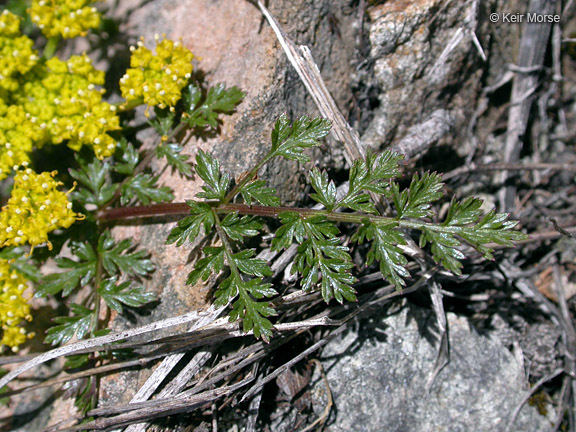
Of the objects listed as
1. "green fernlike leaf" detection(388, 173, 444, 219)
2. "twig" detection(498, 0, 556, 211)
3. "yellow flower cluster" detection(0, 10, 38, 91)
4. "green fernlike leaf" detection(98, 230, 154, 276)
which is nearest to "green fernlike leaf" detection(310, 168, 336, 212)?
"green fernlike leaf" detection(388, 173, 444, 219)

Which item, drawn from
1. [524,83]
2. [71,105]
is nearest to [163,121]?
[71,105]

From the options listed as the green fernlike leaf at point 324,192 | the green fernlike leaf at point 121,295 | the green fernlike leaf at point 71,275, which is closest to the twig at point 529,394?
the green fernlike leaf at point 324,192

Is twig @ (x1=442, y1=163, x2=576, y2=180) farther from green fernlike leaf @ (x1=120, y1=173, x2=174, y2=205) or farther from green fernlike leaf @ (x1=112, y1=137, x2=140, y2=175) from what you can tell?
green fernlike leaf @ (x1=112, y1=137, x2=140, y2=175)

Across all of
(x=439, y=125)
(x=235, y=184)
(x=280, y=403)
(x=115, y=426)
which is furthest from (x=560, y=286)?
(x=115, y=426)

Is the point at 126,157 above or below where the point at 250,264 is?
above

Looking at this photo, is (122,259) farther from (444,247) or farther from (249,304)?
(444,247)

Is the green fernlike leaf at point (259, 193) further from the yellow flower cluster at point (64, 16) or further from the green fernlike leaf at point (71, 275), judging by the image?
the yellow flower cluster at point (64, 16)
